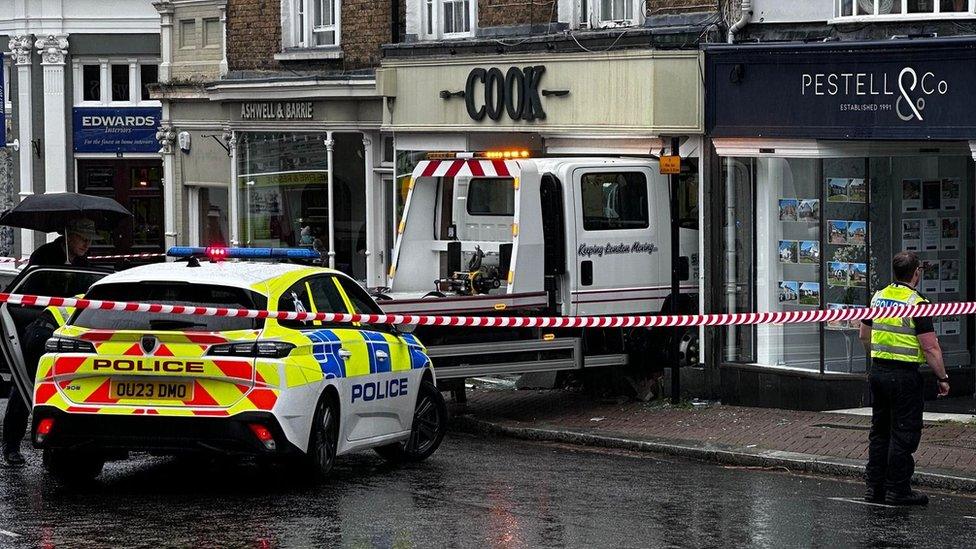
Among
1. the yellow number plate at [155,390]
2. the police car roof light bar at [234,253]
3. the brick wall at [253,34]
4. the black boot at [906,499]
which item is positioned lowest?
the black boot at [906,499]

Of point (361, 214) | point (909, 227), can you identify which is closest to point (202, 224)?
point (361, 214)

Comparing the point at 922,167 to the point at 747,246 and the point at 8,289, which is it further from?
the point at 8,289

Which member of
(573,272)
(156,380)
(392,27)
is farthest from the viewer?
(392,27)

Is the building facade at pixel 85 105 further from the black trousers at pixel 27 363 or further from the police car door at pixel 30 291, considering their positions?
the black trousers at pixel 27 363

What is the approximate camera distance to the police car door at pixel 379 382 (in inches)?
462

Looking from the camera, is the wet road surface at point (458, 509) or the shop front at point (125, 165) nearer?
the wet road surface at point (458, 509)

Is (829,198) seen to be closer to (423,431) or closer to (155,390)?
(423,431)

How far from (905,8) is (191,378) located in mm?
8367

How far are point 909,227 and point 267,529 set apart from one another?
8.84 meters

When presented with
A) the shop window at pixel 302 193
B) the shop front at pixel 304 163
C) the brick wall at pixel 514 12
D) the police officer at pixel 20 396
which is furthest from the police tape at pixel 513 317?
the shop window at pixel 302 193

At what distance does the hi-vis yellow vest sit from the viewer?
36.6 feet

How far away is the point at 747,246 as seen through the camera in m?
17.4

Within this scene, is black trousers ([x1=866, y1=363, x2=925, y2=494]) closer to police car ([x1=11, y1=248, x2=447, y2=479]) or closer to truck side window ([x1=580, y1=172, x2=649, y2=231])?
police car ([x1=11, y1=248, x2=447, y2=479])

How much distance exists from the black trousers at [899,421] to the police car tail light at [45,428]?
5.20m
